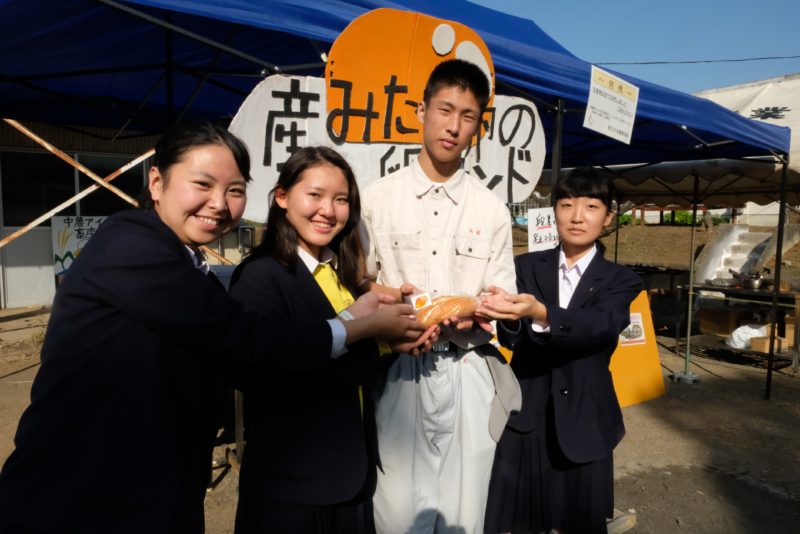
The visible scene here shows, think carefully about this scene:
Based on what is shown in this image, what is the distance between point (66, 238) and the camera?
6.86 meters

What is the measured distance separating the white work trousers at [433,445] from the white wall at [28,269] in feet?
27.5

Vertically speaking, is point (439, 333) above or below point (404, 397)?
above

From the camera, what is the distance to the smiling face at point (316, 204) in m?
1.59

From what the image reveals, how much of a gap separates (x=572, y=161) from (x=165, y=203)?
782cm

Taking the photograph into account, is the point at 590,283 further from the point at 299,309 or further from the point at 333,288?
the point at 299,309

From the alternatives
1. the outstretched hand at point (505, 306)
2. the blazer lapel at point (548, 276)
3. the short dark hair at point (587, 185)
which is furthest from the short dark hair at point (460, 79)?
the blazer lapel at point (548, 276)

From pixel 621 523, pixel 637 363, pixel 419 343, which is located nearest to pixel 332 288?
pixel 419 343

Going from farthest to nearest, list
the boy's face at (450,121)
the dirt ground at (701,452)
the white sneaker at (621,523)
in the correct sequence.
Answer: the dirt ground at (701,452)
the white sneaker at (621,523)
the boy's face at (450,121)

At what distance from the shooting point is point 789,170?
18.9 ft

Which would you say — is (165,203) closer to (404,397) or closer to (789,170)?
(404,397)

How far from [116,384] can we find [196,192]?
0.51m

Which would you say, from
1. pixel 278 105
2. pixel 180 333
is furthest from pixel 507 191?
pixel 180 333

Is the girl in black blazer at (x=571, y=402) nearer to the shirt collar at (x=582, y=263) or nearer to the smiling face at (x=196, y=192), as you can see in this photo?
the shirt collar at (x=582, y=263)

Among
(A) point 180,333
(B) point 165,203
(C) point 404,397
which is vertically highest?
(B) point 165,203
